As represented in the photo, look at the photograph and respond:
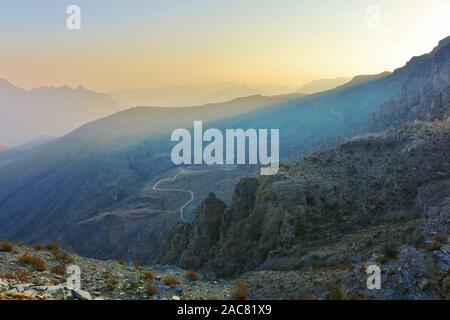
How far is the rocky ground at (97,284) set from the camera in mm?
13711

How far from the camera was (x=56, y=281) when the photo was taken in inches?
631

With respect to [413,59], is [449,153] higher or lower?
lower

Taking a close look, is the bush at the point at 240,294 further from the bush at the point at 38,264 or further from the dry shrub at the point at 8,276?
the dry shrub at the point at 8,276

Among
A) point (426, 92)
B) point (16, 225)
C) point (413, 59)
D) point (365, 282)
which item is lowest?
point (16, 225)

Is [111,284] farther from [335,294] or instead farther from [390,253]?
[390,253]

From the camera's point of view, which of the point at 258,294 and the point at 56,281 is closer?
the point at 56,281

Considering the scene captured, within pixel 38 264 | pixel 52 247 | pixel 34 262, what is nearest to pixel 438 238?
pixel 38 264

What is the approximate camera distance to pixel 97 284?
1623 cm

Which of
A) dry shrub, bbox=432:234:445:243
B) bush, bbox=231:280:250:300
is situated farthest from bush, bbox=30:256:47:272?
dry shrub, bbox=432:234:445:243

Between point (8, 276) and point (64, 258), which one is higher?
point (8, 276)
